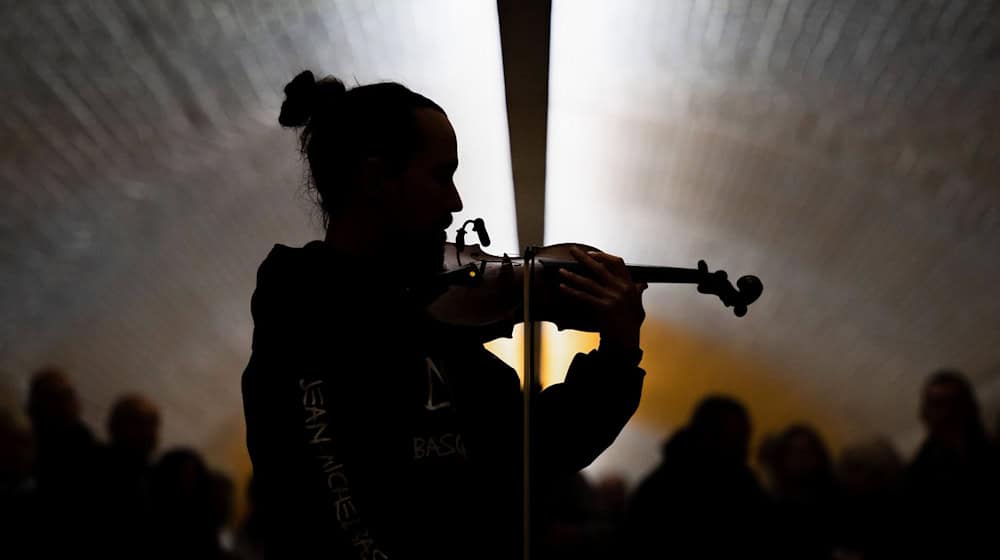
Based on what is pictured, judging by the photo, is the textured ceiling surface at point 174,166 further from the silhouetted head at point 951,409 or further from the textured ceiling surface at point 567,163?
the silhouetted head at point 951,409

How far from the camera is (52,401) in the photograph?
221cm

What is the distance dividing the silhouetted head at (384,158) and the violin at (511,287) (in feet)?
0.14

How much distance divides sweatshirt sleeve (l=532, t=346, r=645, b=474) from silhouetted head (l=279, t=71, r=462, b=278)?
0.16 m

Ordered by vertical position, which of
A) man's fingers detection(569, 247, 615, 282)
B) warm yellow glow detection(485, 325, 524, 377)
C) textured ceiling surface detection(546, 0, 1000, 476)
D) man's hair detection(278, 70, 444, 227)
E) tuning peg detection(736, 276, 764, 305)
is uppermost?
textured ceiling surface detection(546, 0, 1000, 476)

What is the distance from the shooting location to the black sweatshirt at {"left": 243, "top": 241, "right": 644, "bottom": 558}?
0.66m

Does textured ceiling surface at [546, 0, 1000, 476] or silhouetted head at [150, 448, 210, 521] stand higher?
textured ceiling surface at [546, 0, 1000, 476]

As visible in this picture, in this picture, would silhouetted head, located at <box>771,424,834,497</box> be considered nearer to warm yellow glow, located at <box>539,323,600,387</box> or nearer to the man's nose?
warm yellow glow, located at <box>539,323,600,387</box>

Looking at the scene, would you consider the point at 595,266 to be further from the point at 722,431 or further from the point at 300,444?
the point at 722,431

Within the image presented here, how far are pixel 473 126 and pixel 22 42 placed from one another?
82cm

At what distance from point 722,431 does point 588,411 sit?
197 cm

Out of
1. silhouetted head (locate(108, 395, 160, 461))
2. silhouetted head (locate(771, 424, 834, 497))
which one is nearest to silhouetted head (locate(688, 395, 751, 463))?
silhouetted head (locate(771, 424, 834, 497))

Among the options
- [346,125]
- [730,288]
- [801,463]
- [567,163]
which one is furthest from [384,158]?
[801,463]

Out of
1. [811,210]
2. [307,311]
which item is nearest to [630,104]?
[811,210]

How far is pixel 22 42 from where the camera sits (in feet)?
5.81
